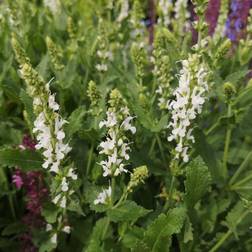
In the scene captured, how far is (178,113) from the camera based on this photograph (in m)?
2.09

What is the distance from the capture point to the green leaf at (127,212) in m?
2.07

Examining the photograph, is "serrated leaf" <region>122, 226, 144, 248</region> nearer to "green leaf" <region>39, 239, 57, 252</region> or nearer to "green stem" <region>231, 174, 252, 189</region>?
"green leaf" <region>39, 239, 57, 252</region>

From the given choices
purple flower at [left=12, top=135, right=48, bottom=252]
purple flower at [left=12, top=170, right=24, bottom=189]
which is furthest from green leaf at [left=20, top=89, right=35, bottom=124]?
purple flower at [left=12, top=170, right=24, bottom=189]

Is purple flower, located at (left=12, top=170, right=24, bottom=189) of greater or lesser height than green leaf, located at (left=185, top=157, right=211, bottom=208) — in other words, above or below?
above

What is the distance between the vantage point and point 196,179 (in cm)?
215

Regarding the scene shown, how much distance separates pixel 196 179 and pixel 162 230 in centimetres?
27

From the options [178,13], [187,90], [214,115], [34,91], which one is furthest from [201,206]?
→ [178,13]

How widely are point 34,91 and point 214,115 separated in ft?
4.76

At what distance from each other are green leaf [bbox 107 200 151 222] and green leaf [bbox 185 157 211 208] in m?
0.22

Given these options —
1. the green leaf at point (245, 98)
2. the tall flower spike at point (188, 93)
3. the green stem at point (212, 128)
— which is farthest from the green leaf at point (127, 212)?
the green leaf at point (245, 98)

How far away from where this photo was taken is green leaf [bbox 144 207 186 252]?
6.59 ft

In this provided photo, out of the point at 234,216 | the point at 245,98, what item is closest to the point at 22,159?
the point at 234,216

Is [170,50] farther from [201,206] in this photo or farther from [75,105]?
[201,206]

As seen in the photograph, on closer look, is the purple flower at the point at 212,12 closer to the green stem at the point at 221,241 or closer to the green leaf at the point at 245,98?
the green leaf at the point at 245,98
